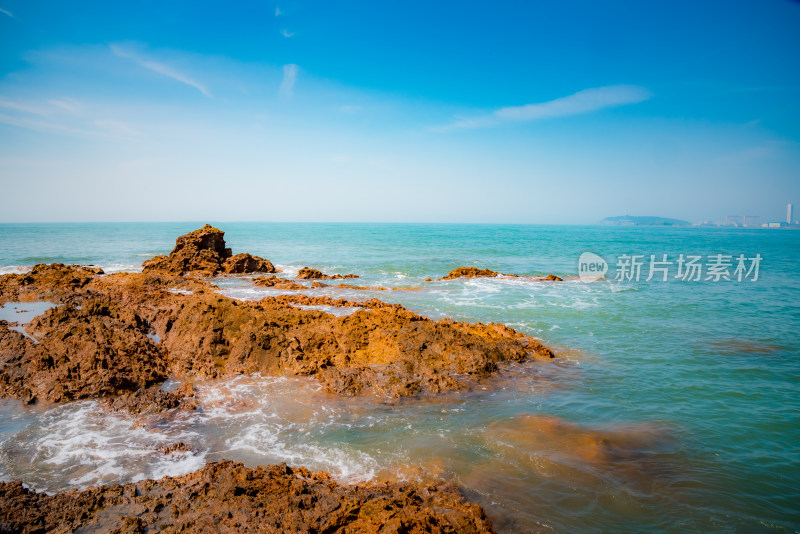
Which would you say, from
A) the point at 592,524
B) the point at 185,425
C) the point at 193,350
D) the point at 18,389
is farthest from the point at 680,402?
the point at 18,389

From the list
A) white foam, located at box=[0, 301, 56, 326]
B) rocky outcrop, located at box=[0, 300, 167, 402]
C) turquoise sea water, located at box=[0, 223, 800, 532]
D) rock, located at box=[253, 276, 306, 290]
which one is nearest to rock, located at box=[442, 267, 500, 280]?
rock, located at box=[253, 276, 306, 290]

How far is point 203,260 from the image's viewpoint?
21.7 meters

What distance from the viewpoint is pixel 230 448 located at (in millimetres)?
5223

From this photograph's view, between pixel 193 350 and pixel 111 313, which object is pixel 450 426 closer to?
pixel 193 350

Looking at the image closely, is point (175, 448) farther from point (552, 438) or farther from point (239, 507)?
point (552, 438)

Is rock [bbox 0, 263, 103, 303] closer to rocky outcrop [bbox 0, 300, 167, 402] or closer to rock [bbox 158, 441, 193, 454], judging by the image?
rocky outcrop [bbox 0, 300, 167, 402]

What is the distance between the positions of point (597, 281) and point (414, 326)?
15.5m

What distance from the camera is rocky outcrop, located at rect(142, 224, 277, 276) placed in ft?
68.7

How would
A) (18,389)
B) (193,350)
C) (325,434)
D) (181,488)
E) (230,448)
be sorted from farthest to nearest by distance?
(193,350) → (18,389) → (325,434) → (230,448) → (181,488)

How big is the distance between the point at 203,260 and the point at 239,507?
20456mm

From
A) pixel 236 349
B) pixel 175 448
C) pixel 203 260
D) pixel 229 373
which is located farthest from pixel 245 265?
pixel 175 448

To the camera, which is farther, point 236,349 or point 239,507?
point 236,349

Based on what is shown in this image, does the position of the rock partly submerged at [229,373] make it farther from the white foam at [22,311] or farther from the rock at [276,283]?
the rock at [276,283]

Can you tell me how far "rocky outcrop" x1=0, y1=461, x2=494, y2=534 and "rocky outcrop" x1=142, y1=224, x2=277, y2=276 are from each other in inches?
716
